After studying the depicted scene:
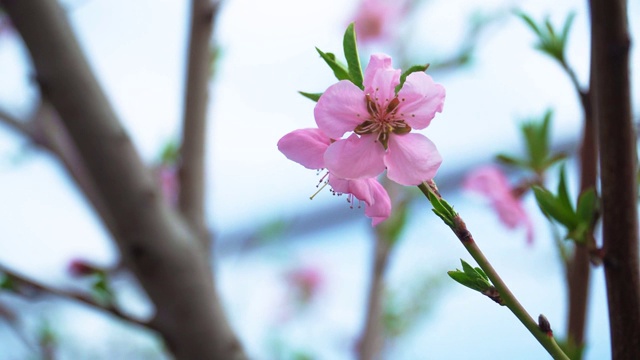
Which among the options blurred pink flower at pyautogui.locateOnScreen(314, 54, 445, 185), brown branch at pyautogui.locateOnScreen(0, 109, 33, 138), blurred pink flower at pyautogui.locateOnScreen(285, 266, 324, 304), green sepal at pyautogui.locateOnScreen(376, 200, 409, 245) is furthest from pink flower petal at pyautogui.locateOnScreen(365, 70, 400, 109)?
blurred pink flower at pyautogui.locateOnScreen(285, 266, 324, 304)

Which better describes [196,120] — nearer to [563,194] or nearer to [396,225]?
[396,225]

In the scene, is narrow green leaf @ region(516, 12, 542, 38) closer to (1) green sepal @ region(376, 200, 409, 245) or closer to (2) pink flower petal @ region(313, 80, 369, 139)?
(2) pink flower petal @ region(313, 80, 369, 139)

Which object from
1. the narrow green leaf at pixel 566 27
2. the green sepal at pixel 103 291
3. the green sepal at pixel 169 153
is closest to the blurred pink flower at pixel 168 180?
the green sepal at pixel 169 153

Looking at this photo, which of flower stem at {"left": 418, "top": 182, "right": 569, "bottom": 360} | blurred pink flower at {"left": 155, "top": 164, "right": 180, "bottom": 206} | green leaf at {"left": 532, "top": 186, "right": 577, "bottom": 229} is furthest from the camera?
blurred pink flower at {"left": 155, "top": 164, "right": 180, "bottom": 206}

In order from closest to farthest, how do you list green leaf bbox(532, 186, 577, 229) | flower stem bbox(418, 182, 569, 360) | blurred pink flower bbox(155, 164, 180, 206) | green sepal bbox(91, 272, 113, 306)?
1. flower stem bbox(418, 182, 569, 360)
2. green leaf bbox(532, 186, 577, 229)
3. green sepal bbox(91, 272, 113, 306)
4. blurred pink flower bbox(155, 164, 180, 206)

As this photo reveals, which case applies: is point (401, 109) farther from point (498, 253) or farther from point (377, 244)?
point (498, 253)

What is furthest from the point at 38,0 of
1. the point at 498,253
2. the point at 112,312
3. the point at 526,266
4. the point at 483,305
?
the point at 483,305

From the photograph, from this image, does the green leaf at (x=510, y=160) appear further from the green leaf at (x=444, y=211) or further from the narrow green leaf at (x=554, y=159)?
the green leaf at (x=444, y=211)
